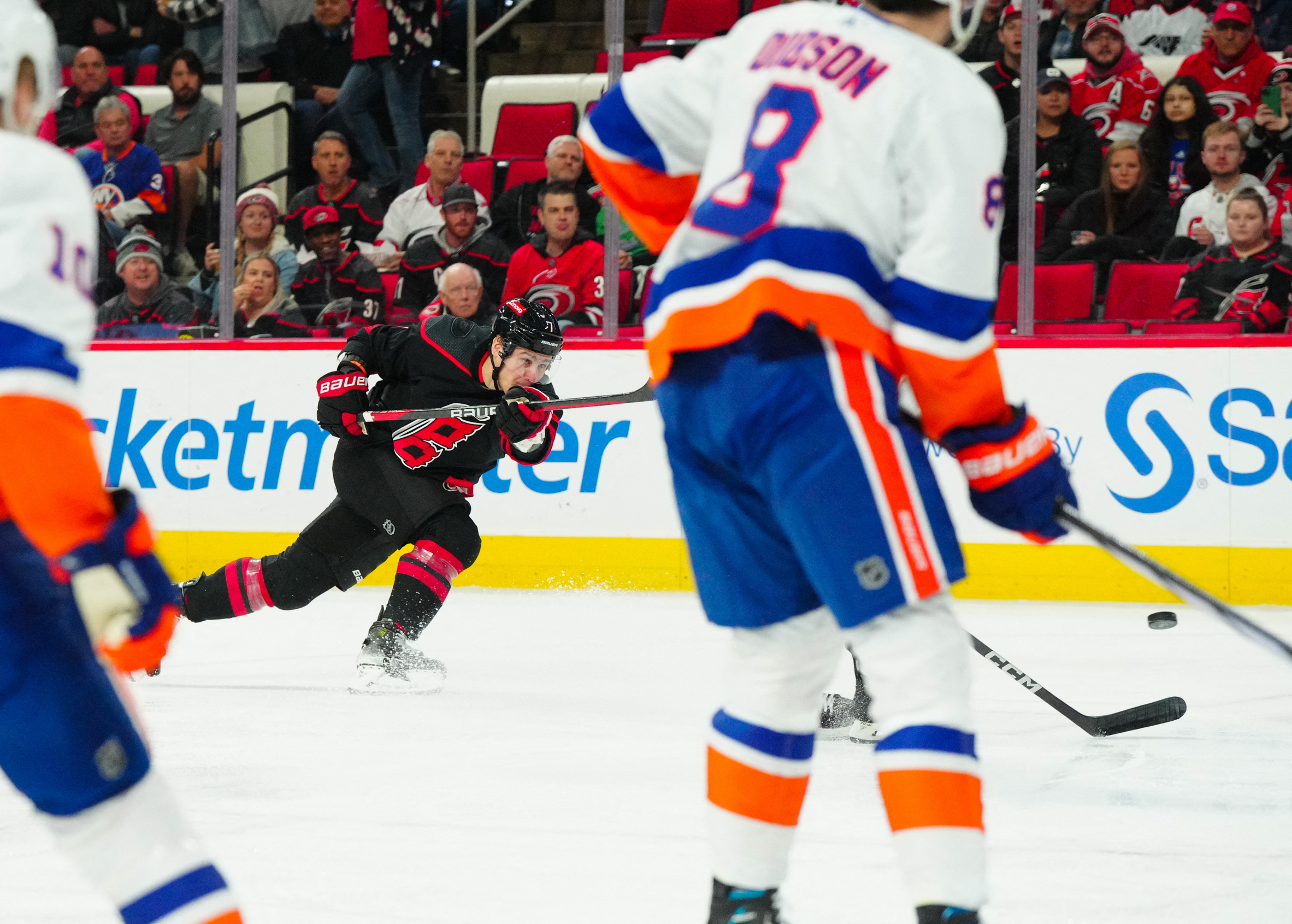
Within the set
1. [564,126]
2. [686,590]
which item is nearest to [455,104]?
[564,126]

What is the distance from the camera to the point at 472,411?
387cm

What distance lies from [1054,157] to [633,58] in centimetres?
185

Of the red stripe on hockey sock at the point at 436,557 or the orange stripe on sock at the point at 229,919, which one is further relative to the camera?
the red stripe on hockey sock at the point at 436,557

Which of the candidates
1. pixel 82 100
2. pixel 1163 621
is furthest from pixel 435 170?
pixel 1163 621

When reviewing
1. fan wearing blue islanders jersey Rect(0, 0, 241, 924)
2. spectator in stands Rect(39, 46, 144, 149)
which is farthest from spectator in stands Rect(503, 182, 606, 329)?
fan wearing blue islanders jersey Rect(0, 0, 241, 924)

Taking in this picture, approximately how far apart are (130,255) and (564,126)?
1996 mm

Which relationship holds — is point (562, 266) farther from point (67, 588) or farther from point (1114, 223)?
point (67, 588)

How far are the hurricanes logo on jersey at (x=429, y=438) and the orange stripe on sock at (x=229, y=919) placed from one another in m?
2.64

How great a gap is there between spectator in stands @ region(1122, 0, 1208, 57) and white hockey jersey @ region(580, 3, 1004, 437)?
16.3 feet

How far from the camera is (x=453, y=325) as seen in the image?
161 inches

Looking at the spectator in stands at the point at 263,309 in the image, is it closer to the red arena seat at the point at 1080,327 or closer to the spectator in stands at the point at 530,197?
the spectator in stands at the point at 530,197

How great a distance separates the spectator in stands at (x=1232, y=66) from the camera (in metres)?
5.65

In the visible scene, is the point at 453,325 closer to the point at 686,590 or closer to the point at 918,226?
the point at 686,590

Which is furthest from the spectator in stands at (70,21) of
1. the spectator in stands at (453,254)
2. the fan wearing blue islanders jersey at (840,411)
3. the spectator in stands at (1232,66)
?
the fan wearing blue islanders jersey at (840,411)
